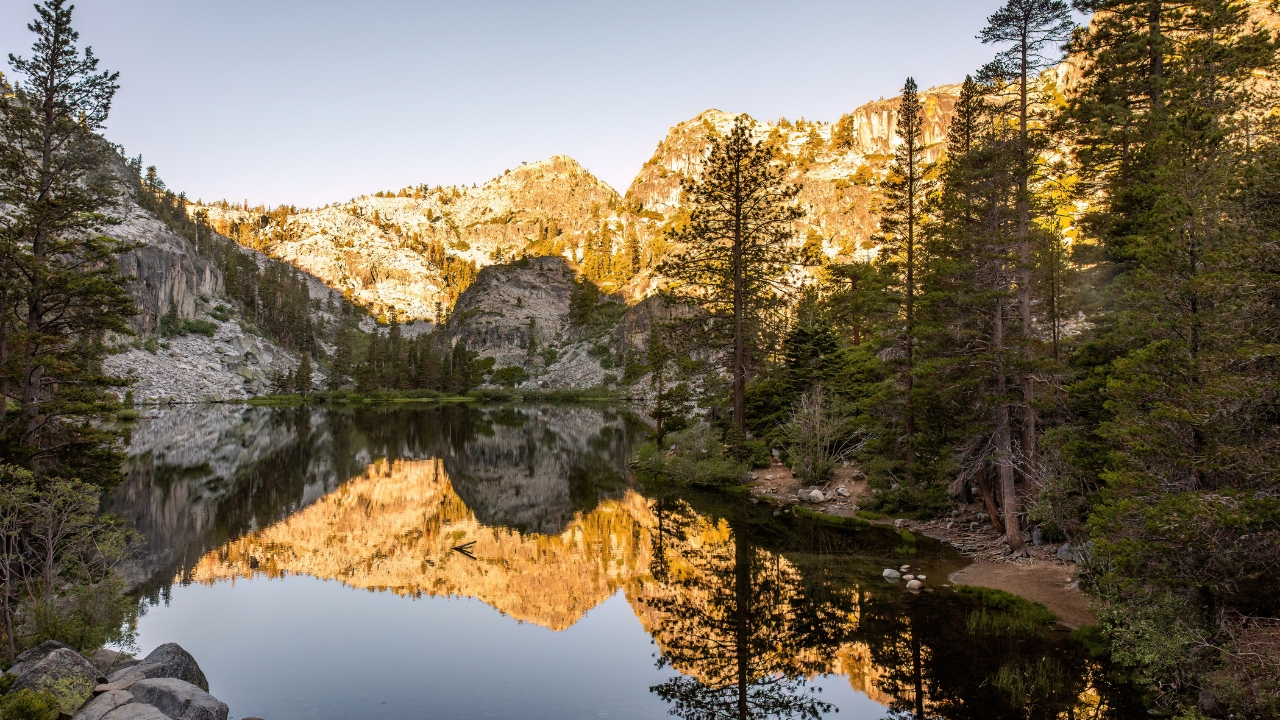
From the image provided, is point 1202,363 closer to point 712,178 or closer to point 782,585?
point 782,585

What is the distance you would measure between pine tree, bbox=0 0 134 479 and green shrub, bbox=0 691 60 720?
11718mm

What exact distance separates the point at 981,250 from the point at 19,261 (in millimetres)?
28278

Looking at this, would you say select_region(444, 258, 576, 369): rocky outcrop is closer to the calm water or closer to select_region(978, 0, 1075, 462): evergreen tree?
the calm water

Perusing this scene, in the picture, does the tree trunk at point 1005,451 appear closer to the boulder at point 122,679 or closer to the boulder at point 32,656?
the boulder at point 122,679

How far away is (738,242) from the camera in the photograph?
33469 mm

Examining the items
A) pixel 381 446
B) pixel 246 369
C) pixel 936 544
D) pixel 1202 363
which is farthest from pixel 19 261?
pixel 246 369

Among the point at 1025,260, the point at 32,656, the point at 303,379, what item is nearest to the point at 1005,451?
the point at 1025,260

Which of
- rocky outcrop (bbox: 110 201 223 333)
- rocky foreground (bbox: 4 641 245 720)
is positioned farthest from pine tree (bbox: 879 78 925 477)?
rocky outcrop (bbox: 110 201 223 333)

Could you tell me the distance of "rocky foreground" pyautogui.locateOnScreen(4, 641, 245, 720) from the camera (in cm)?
944

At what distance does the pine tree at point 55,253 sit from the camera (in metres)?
17.8

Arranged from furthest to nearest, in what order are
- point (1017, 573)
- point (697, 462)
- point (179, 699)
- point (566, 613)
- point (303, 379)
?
1. point (303, 379)
2. point (697, 462)
3. point (1017, 573)
4. point (566, 613)
5. point (179, 699)

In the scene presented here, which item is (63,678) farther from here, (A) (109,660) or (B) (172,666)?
(A) (109,660)

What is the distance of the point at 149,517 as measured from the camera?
2669 centimetres

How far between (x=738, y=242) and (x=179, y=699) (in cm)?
2898
